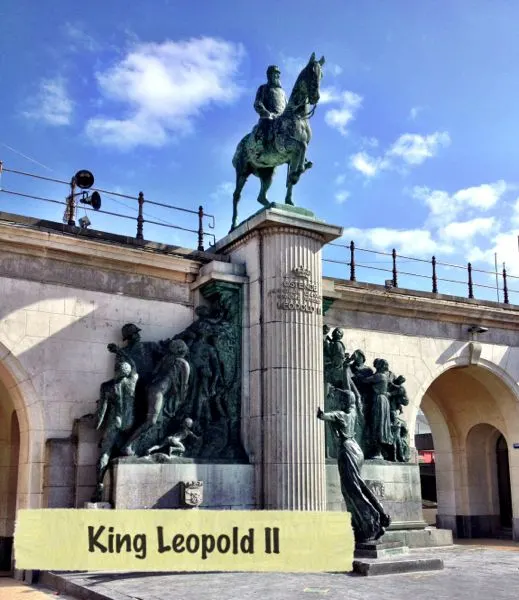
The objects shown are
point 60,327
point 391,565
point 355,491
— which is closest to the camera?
point 391,565

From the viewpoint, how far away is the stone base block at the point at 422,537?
49.8 feet

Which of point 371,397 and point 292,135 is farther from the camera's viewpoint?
point 371,397

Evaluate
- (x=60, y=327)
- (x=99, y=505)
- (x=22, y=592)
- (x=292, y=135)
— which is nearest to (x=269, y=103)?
(x=292, y=135)

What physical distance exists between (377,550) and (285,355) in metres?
4.04

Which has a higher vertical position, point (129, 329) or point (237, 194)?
point (237, 194)

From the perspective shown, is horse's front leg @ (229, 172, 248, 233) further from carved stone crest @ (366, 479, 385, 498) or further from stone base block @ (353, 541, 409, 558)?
stone base block @ (353, 541, 409, 558)

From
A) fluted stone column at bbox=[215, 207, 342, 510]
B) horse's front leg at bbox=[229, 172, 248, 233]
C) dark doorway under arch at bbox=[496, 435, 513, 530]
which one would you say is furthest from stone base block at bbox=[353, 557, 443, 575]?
dark doorway under arch at bbox=[496, 435, 513, 530]

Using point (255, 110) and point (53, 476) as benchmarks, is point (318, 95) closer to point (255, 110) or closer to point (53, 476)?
point (255, 110)

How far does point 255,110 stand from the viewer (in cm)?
1570

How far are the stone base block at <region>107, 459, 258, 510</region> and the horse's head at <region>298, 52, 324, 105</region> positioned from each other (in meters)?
7.48

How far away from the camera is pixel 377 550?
11.1 meters

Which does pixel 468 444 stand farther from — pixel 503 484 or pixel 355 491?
pixel 355 491

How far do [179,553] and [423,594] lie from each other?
10.4 ft

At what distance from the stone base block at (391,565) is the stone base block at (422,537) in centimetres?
366
